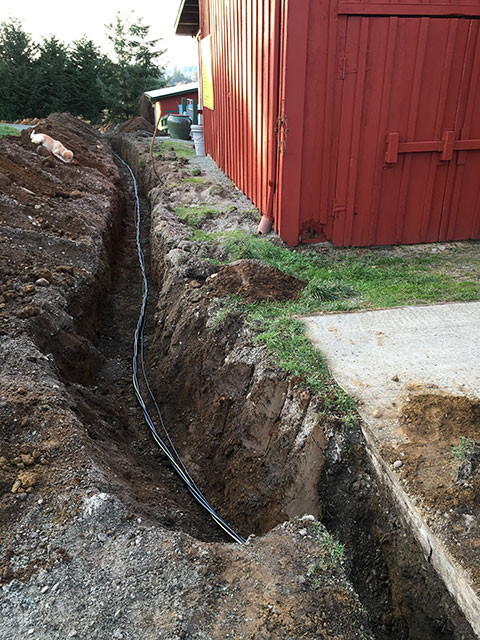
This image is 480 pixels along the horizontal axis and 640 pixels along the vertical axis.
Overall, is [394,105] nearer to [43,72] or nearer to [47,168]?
[47,168]

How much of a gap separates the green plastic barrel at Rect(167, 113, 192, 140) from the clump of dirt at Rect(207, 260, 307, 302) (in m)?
13.1

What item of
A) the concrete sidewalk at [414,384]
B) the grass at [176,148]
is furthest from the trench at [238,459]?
the grass at [176,148]

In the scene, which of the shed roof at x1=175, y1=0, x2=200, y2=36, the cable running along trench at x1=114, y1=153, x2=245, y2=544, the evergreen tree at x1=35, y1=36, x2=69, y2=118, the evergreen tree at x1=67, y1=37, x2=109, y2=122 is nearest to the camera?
the cable running along trench at x1=114, y1=153, x2=245, y2=544

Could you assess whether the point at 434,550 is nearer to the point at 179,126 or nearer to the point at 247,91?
the point at 247,91

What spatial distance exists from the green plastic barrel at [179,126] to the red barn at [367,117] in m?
10.6

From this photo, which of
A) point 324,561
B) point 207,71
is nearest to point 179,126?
point 207,71

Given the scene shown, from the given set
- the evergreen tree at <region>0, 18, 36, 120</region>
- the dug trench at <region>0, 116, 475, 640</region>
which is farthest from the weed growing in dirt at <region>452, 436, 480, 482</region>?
the evergreen tree at <region>0, 18, 36, 120</region>

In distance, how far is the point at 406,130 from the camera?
Result: 20.2ft

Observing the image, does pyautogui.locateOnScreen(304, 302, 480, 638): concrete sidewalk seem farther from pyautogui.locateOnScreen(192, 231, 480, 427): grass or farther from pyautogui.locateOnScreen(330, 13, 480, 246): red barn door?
pyautogui.locateOnScreen(330, 13, 480, 246): red barn door

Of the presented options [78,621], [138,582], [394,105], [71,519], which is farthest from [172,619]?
[394,105]

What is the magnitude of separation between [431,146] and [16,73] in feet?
75.5

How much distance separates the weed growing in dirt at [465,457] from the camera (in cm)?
288

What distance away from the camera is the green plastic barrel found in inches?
682

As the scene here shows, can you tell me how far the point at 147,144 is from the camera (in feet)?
50.8
